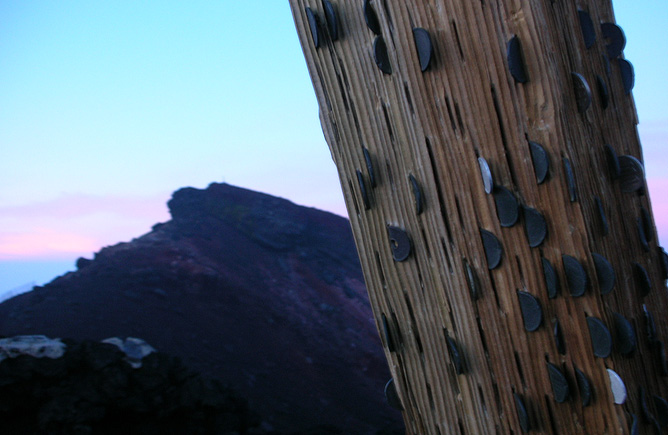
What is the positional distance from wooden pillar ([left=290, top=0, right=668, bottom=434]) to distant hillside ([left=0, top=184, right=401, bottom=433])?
1893 mm

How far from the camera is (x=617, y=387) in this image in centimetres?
63

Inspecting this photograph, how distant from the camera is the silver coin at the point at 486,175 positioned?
0.65 metres

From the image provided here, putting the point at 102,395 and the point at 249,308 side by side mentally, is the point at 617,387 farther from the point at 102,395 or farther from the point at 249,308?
the point at 249,308

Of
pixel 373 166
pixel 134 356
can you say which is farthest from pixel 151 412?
pixel 373 166

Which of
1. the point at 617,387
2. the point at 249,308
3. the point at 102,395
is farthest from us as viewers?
the point at 249,308

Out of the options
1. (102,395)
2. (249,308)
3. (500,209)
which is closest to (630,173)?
(500,209)

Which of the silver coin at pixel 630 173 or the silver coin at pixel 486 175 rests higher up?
the silver coin at pixel 486 175

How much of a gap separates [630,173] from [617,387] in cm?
27


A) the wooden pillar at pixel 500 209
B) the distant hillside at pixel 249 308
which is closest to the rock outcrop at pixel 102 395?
the distant hillside at pixel 249 308

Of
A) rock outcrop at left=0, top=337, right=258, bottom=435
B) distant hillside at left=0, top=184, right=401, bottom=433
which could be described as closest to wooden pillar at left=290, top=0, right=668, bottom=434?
rock outcrop at left=0, top=337, right=258, bottom=435

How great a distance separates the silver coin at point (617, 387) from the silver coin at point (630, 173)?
24cm

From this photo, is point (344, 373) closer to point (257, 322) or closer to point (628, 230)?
point (257, 322)

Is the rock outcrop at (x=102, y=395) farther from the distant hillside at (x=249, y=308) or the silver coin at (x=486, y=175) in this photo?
the silver coin at (x=486, y=175)

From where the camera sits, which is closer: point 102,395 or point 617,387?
point 617,387
